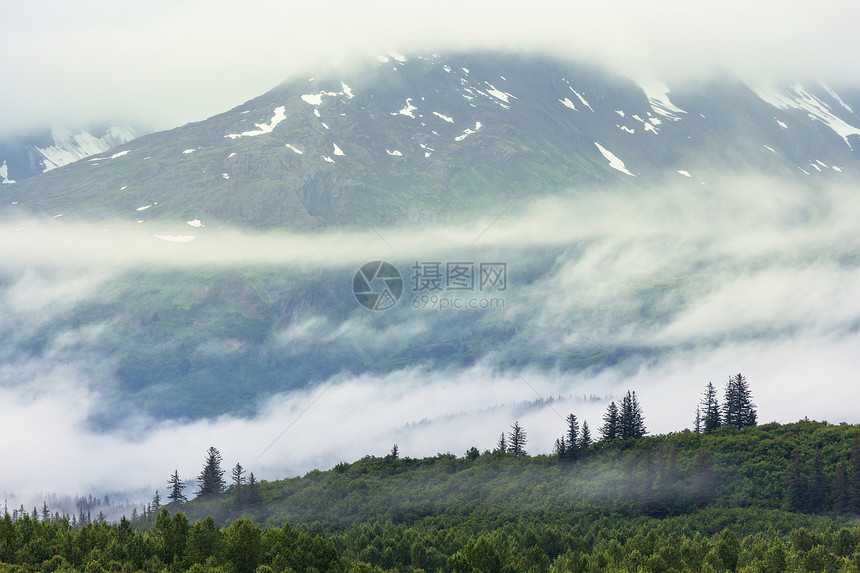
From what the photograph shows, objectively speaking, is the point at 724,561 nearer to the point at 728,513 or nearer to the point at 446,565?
the point at 446,565

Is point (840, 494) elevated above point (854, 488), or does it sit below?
below

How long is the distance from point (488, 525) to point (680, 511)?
131 ft

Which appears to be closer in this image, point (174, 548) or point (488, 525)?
point (174, 548)

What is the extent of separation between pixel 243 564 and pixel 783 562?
246 ft

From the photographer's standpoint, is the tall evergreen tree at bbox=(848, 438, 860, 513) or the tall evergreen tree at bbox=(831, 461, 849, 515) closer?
the tall evergreen tree at bbox=(848, 438, 860, 513)

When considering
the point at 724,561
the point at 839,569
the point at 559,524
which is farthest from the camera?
the point at 559,524

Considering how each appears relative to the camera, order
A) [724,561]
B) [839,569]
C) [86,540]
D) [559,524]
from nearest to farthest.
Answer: [839,569] → [724,561] → [86,540] → [559,524]

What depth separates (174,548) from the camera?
146000 mm

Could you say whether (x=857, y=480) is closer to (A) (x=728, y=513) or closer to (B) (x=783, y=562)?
(A) (x=728, y=513)

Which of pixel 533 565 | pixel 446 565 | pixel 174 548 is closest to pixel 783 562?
pixel 533 565

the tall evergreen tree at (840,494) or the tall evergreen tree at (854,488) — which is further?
the tall evergreen tree at (840,494)

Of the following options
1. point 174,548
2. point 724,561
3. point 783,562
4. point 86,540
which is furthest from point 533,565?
point 86,540

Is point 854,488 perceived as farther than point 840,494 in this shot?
No

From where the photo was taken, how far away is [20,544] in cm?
14462
